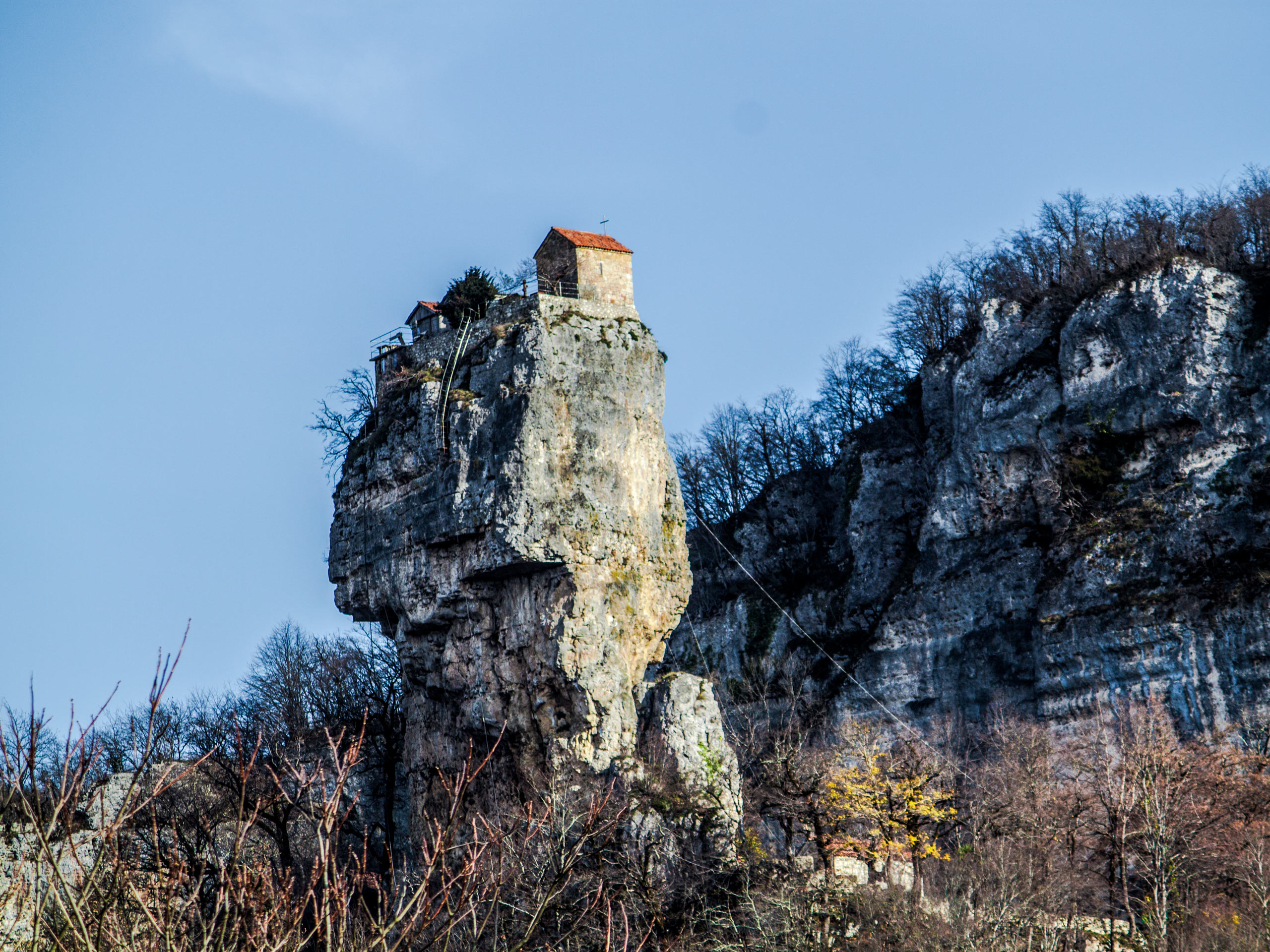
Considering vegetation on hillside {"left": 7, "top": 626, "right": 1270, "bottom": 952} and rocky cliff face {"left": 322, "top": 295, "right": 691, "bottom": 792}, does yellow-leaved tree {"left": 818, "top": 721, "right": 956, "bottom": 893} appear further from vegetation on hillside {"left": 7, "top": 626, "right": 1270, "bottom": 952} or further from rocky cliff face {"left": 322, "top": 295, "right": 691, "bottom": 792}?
rocky cliff face {"left": 322, "top": 295, "right": 691, "bottom": 792}

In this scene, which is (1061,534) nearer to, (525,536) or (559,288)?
(559,288)

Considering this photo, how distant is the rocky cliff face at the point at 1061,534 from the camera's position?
36.1m

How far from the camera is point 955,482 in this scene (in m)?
43.8

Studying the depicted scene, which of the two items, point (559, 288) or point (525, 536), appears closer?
point (525, 536)

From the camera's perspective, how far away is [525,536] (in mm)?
29594

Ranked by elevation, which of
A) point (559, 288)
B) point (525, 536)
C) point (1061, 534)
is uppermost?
point (559, 288)

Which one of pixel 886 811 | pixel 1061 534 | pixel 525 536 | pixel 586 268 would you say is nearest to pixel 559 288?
pixel 586 268

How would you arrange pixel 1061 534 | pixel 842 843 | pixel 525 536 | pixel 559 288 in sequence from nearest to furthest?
pixel 842 843
pixel 525 536
pixel 559 288
pixel 1061 534

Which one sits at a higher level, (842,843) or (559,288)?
(559,288)

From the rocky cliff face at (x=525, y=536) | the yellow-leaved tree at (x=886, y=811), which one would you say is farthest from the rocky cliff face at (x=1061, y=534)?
the rocky cliff face at (x=525, y=536)

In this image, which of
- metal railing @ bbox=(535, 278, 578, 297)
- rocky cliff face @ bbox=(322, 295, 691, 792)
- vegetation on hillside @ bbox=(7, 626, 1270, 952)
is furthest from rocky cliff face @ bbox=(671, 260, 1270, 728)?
metal railing @ bbox=(535, 278, 578, 297)

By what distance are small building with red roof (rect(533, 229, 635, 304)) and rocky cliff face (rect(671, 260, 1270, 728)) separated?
48.0ft

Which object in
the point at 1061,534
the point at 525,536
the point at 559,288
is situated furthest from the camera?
the point at 1061,534

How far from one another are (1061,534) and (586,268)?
16.3 m
